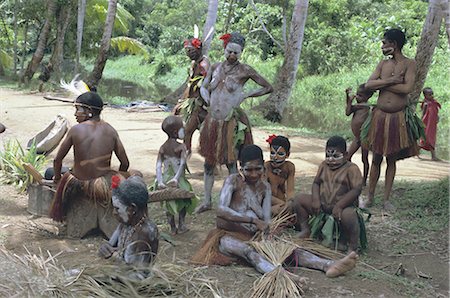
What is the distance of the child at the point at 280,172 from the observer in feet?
16.1

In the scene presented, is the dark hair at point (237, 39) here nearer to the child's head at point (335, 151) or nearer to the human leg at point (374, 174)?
the child's head at point (335, 151)

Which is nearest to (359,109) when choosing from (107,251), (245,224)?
(245,224)

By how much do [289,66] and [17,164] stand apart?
6.98m

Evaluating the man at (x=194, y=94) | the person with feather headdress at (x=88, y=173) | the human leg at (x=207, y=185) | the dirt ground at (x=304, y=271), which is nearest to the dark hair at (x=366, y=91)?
the dirt ground at (x=304, y=271)

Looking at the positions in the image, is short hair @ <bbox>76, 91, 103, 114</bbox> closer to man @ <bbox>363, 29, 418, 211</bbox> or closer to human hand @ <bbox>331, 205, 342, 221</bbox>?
human hand @ <bbox>331, 205, 342, 221</bbox>

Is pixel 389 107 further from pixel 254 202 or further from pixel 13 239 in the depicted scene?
pixel 13 239

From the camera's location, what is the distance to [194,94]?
6.90m

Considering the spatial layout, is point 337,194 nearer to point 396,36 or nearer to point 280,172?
point 280,172

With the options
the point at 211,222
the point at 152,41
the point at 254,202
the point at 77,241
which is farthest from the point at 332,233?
the point at 152,41

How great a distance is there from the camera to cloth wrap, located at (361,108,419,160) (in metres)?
5.42

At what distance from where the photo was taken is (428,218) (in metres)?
5.35

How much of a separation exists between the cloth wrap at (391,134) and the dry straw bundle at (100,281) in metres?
2.58

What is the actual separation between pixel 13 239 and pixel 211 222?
5.49ft

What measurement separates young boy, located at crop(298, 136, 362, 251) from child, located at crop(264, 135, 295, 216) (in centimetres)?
33
